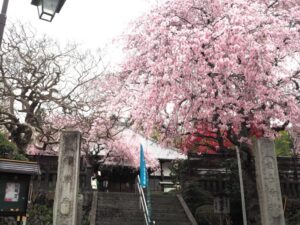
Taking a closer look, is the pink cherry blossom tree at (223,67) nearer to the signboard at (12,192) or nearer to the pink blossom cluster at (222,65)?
the pink blossom cluster at (222,65)

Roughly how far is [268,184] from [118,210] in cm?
868

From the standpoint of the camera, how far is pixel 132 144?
80.6 ft

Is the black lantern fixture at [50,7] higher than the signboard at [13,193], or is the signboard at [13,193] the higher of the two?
the black lantern fixture at [50,7]

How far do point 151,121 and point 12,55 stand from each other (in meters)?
6.79

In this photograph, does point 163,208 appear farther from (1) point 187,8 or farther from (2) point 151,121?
(1) point 187,8

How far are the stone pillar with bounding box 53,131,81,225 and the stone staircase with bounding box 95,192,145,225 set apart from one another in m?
5.77

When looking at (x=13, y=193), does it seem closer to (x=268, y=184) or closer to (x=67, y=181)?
(x=67, y=181)

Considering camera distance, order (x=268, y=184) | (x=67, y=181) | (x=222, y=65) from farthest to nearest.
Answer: (x=222, y=65) → (x=67, y=181) → (x=268, y=184)

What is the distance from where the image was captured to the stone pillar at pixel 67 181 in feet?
24.6

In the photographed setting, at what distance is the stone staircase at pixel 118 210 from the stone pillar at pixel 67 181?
5.77 metres

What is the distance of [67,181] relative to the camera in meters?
7.70

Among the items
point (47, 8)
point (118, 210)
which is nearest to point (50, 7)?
point (47, 8)

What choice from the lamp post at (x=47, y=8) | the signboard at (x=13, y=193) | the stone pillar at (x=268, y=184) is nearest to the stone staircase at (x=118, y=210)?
the signboard at (x=13, y=193)

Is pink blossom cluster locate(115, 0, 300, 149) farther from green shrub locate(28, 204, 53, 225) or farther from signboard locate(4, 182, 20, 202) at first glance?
green shrub locate(28, 204, 53, 225)
